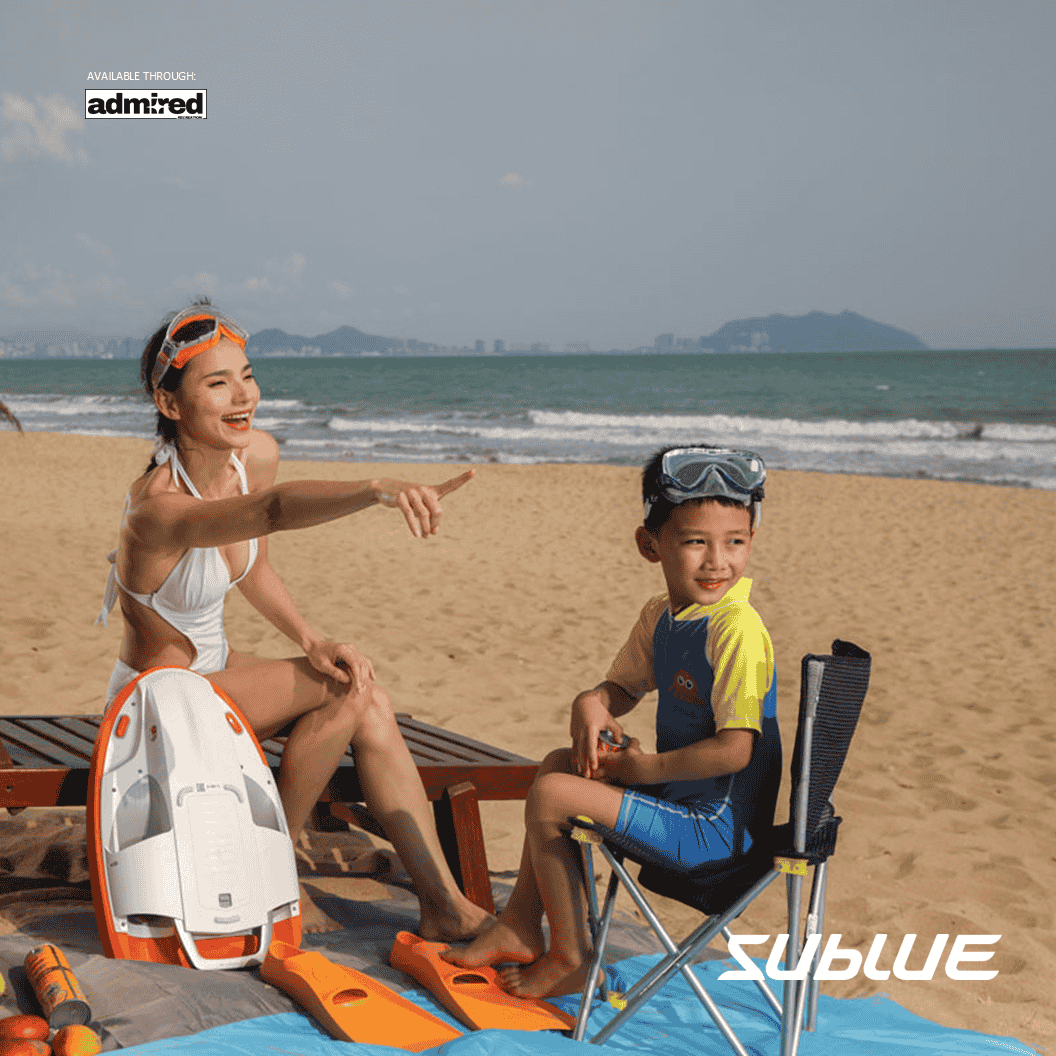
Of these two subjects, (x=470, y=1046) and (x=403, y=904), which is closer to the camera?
(x=470, y=1046)

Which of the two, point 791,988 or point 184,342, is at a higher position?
point 184,342

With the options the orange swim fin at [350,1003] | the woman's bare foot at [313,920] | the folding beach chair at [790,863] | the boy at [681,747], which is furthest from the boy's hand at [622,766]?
the woman's bare foot at [313,920]

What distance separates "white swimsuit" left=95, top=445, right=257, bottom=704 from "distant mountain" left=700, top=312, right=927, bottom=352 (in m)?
116

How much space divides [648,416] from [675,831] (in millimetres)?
32071

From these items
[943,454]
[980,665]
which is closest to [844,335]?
[943,454]

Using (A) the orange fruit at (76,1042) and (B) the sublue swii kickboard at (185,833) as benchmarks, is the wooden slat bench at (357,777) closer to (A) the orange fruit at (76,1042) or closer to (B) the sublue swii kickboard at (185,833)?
(B) the sublue swii kickboard at (185,833)

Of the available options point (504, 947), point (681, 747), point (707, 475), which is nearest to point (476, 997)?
point (504, 947)

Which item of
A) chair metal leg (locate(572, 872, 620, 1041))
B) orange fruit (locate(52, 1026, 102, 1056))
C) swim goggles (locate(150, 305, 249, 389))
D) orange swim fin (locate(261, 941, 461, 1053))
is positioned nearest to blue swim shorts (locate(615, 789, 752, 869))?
chair metal leg (locate(572, 872, 620, 1041))

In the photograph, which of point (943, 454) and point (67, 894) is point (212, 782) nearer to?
point (67, 894)

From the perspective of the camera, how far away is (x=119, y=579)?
2.97 meters

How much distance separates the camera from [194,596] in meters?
2.91

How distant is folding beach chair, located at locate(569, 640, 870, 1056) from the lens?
7.26 feet

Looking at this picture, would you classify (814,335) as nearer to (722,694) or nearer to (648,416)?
(648,416)

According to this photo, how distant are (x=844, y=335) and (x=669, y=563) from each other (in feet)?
509
